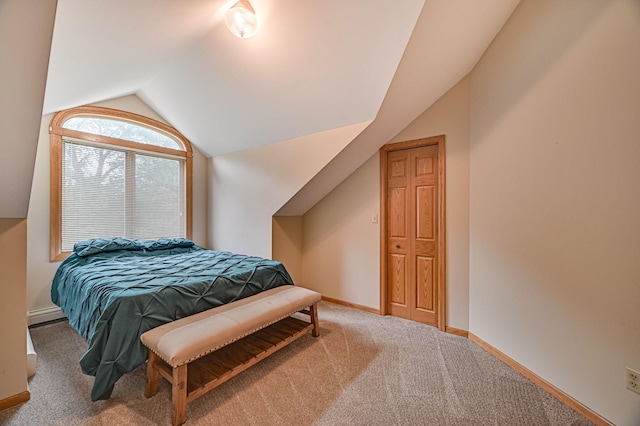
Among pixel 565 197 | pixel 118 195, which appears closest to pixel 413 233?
pixel 565 197

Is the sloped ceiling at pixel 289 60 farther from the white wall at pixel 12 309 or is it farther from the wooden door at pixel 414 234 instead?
the white wall at pixel 12 309

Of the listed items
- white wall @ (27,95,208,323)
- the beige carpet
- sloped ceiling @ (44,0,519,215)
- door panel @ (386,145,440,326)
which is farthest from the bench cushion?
white wall @ (27,95,208,323)

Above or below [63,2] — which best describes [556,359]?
below

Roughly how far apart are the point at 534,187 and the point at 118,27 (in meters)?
3.25

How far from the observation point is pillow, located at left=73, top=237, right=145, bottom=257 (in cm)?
279

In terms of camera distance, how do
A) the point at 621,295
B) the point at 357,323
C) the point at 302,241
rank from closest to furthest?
the point at 621,295, the point at 357,323, the point at 302,241

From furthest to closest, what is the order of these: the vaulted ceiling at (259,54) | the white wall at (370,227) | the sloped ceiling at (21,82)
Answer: the white wall at (370,227), the vaulted ceiling at (259,54), the sloped ceiling at (21,82)

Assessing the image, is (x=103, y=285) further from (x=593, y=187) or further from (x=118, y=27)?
(x=593, y=187)

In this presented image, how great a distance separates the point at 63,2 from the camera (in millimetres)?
1510

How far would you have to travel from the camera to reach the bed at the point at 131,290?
1591 mm

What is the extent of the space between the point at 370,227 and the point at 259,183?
1587 millimetres

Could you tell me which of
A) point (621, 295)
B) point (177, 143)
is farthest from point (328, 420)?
point (177, 143)

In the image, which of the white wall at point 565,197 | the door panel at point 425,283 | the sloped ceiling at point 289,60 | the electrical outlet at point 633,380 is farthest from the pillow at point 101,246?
the electrical outlet at point 633,380

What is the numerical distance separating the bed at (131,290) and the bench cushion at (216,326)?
0.34 feet
